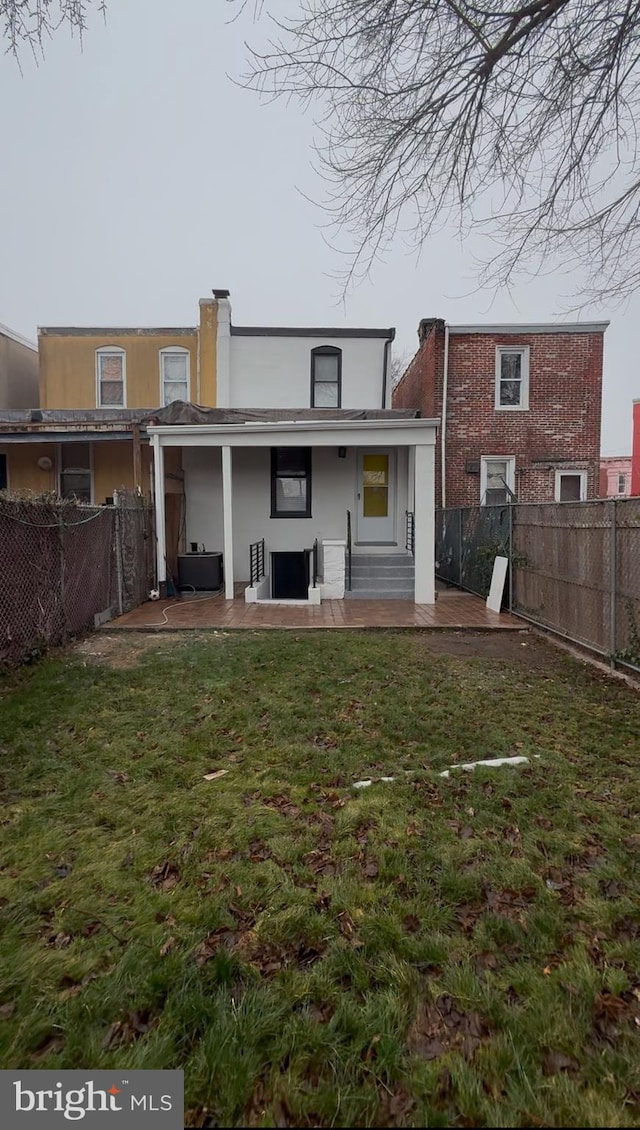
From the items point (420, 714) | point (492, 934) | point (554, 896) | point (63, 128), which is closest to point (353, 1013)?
point (492, 934)

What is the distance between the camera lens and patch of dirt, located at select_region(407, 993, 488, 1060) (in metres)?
1.56

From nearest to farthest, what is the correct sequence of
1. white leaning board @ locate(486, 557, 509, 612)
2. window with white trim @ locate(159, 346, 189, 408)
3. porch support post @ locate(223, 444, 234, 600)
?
white leaning board @ locate(486, 557, 509, 612), porch support post @ locate(223, 444, 234, 600), window with white trim @ locate(159, 346, 189, 408)

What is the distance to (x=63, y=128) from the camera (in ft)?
18.1

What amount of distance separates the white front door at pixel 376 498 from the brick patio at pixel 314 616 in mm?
2518

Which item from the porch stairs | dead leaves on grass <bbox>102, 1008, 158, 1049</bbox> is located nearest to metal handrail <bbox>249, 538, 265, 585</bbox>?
the porch stairs

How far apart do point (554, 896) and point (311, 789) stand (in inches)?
52.0

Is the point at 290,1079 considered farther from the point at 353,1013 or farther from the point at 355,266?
the point at 355,266

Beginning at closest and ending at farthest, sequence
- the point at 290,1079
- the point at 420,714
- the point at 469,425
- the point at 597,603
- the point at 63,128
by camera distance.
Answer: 1. the point at 290,1079
2. the point at 420,714
3. the point at 63,128
4. the point at 597,603
5. the point at 469,425

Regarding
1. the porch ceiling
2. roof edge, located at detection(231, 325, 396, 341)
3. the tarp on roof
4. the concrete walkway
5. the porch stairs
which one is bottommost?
the concrete walkway

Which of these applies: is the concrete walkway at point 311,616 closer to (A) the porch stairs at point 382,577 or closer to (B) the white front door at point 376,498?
(A) the porch stairs at point 382,577

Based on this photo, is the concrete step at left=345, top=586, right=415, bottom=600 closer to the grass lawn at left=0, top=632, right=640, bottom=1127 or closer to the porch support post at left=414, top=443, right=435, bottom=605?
the porch support post at left=414, top=443, right=435, bottom=605

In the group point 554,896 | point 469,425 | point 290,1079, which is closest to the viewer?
point 290,1079

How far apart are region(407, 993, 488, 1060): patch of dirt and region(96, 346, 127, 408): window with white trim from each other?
536 inches

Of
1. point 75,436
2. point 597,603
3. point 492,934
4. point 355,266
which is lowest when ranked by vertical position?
point 492,934
